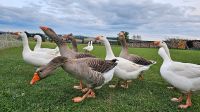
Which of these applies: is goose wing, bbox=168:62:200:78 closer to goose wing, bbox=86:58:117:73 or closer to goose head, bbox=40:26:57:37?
goose wing, bbox=86:58:117:73

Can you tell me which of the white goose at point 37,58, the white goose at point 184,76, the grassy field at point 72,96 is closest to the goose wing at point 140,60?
the grassy field at point 72,96

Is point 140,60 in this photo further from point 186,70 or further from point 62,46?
point 186,70

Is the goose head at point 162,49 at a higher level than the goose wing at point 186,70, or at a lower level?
higher

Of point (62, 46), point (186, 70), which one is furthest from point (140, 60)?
point (186, 70)

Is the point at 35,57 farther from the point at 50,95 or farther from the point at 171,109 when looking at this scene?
the point at 171,109

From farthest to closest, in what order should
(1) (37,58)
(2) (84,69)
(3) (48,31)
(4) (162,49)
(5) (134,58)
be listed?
(1) (37,58) → (5) (134,58) → (3) (48,31) → (4) (162,49) → (2) (84,69)

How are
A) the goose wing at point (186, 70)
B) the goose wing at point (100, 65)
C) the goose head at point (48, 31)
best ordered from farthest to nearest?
the goose head at point (48, 31) < the goose wing at point (100, 65) < the goose wing at point (186, 70)

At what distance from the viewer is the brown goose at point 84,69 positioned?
21.6ft

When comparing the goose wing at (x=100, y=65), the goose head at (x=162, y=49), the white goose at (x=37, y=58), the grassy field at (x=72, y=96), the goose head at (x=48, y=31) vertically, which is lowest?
the grassy field at (x=72, y=96)

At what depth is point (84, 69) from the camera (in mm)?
6957

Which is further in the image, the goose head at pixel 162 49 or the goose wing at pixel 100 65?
the goose head at pixel 162 49

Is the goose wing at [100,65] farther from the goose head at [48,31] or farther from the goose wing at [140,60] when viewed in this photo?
the goose wing at [140,60]

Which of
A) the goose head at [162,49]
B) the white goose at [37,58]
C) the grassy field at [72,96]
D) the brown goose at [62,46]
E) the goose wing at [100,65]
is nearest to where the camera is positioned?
the grassy field at [72,96]

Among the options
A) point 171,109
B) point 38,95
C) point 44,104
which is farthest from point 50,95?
point 171,109
